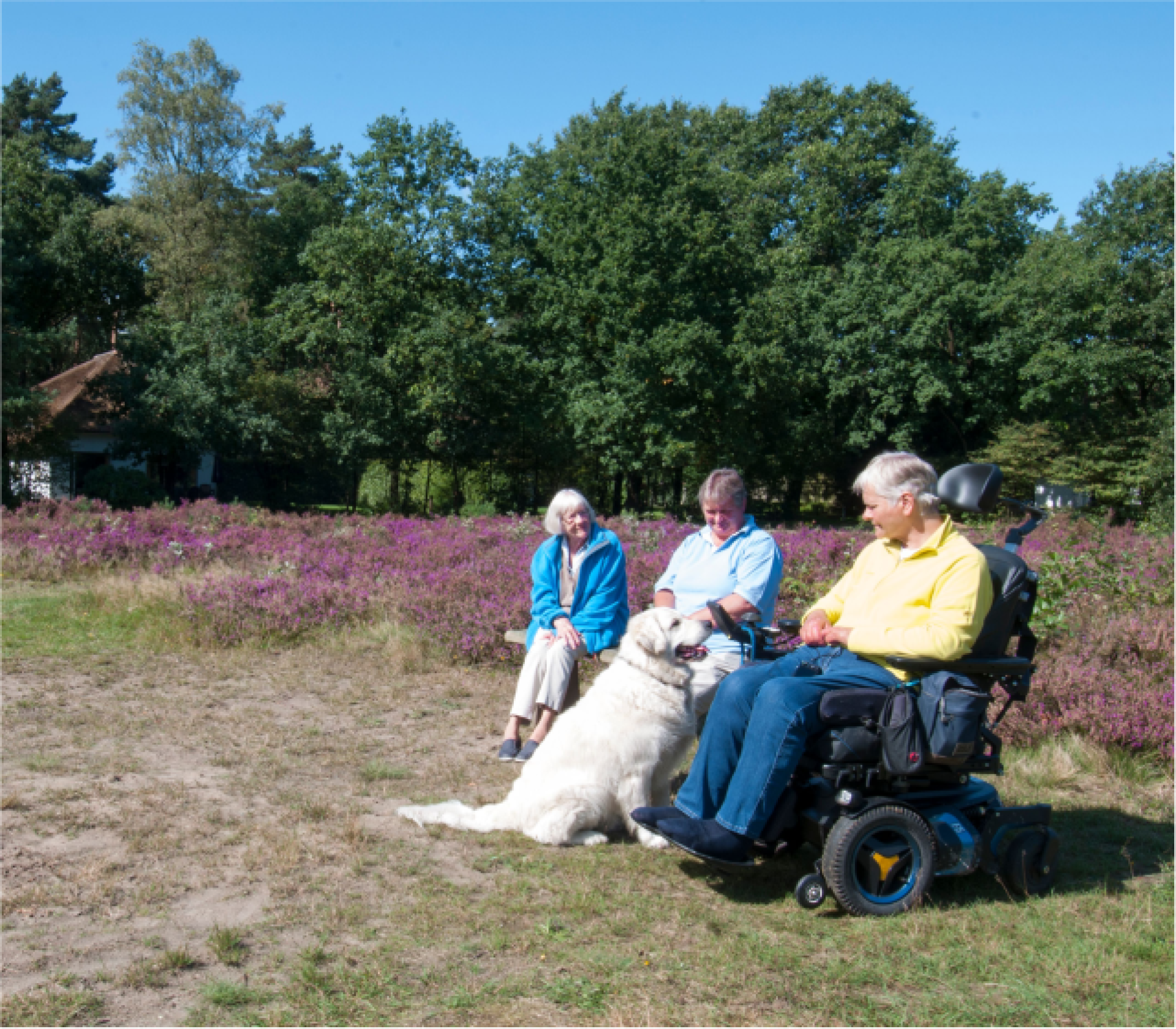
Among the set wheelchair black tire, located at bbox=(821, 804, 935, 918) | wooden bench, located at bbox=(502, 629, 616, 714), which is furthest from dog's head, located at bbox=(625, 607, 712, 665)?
wooden bench, located at bbox=(502, 629, 616, 714)

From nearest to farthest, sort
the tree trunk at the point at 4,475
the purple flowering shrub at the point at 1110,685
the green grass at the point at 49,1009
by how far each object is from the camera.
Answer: the green grass at the point at 49,1009 < the purple flowering shrub at the point at 1110,685 < the tree trunk at the point at 4,475

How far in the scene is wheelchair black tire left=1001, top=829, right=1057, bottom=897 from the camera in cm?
372

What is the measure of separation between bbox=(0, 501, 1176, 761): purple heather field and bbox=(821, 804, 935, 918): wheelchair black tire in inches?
98.4

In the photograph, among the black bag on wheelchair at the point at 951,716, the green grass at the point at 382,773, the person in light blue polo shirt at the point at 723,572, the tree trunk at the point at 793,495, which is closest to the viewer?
the black bag on wheelchair at the point at 951,716

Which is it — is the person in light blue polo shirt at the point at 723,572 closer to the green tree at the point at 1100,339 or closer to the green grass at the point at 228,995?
the green grass at the point at 228,995

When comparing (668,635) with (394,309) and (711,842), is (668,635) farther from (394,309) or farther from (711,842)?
(394,309)

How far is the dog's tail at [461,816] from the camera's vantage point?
A: 4410 millimetres

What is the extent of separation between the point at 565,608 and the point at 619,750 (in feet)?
5.10

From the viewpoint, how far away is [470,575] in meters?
9.33

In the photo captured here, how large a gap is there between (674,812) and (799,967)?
32.1 inches

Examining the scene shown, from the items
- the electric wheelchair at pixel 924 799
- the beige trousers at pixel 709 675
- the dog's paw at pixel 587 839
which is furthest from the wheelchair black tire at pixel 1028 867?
the dog's paw at pixel 587 839

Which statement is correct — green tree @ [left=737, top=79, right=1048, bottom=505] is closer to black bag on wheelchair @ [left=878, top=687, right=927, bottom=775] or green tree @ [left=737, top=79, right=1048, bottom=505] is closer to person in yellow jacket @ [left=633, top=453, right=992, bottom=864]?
person in yellow jacket @ [left=633, top=453, right=992, bottom=864]

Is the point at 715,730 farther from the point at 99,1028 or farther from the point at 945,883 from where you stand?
the point at 99,1028

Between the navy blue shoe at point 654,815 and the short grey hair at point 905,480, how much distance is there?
1.57m
